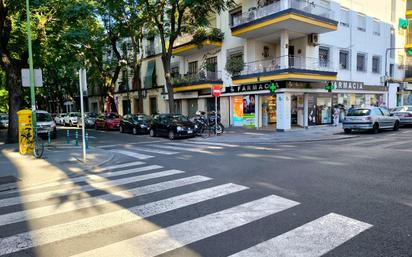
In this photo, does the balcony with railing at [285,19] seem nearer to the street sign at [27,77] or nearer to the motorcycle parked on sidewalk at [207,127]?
the motorcycle parked on sidewalk at [207,127]

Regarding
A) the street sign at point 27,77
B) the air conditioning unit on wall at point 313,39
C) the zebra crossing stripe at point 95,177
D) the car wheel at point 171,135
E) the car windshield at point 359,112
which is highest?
the air conditioning unit on wall at point 313,39

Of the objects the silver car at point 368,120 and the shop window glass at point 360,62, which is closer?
the silver car at point 368,120

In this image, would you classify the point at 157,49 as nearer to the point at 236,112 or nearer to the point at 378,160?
the point at 236,112

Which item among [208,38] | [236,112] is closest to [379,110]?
[236,112]

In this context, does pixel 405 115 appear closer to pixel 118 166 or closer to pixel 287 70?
pixel 287 70

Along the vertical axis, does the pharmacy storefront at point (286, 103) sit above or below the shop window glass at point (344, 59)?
below

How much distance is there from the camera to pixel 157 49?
109ft

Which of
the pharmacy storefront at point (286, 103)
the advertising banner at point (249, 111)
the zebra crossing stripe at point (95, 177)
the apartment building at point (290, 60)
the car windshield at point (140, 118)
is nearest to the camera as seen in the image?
the zebra crossing stripe at point (95, 177)

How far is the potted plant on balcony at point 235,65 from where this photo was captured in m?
22.7

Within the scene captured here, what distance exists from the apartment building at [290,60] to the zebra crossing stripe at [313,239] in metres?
15.7

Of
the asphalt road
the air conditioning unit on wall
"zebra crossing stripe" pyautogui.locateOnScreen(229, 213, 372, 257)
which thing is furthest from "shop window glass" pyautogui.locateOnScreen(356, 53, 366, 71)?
"zebra crossing stripe" pyautogui.locateOnScreen(229, 213, 372, 257)

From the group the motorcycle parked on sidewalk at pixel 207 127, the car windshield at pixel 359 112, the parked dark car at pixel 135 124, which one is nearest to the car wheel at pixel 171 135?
the motorcycle parked on sidewalk at pixel 207 127

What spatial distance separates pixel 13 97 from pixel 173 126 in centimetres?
841

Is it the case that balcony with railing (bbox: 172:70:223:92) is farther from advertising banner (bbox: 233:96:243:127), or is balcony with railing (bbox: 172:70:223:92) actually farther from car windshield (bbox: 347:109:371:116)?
car windshield (bbox: 347:109:371:116)
